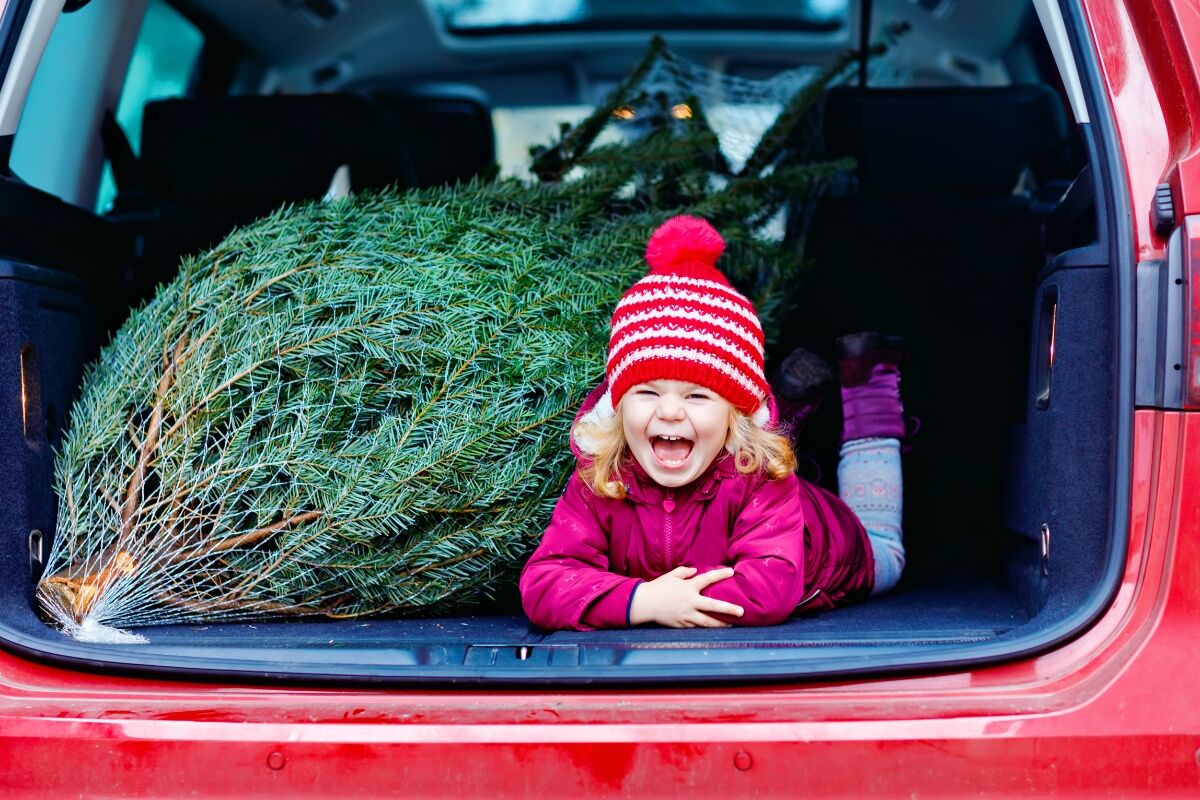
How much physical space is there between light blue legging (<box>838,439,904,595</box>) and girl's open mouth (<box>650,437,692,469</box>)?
2.02 feet

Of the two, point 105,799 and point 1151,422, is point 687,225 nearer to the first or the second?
point 1151,422

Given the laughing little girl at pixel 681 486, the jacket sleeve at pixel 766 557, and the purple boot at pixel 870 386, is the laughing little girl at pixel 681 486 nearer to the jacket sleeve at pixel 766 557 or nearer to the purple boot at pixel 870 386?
the jacket sleeve at pixel 766 557

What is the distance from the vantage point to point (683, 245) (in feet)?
6.08

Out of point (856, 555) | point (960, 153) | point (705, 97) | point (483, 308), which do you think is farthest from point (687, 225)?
point (705, 97)

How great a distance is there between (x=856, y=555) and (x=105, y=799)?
1290mm

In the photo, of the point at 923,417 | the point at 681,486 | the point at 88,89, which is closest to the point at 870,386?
the point at 923,417

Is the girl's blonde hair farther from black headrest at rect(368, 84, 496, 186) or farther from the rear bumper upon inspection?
black headrest at rect(368, 84, 496, 186)

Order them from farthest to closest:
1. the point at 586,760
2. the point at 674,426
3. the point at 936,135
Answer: the point at 936,135, the point at 674,426, the point at 586,760

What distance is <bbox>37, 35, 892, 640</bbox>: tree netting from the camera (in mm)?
1709

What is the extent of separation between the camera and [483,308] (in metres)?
1.87

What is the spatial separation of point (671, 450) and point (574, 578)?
0.26 m

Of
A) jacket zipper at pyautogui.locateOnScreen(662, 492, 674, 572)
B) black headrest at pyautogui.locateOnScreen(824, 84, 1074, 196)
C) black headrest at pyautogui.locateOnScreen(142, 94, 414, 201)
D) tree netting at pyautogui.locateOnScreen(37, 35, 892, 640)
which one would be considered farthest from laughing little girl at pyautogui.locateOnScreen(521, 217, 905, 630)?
black headrest at pyautogui.locateOnScreen(142, 94, 414, 201)

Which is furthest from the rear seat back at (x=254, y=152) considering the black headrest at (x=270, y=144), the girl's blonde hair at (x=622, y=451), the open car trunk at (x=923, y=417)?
the girl's blonde hair at (x=622, y=451)

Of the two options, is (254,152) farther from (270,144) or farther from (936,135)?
(936,135)
